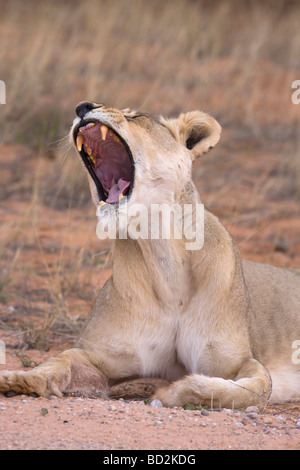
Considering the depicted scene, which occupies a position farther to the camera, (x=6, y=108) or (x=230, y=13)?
(x=230, y=13)

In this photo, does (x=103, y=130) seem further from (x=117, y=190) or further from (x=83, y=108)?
(x=117, y=190)

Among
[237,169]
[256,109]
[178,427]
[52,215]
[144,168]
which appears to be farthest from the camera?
[256,109]

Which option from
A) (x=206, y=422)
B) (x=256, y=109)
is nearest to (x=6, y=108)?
(x=256, y=109)

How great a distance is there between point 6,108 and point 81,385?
270 inches

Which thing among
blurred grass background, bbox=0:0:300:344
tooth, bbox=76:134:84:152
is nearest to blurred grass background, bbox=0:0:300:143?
blurred grass background, bbox=0:0:300:344

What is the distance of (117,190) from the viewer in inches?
192

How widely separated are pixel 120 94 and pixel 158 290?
24.2 feet

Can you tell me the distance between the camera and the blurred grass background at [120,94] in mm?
8156

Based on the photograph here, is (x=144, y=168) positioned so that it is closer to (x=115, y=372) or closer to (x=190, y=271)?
(x=190, y=271)

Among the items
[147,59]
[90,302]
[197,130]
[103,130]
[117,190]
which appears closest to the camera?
[103,130]

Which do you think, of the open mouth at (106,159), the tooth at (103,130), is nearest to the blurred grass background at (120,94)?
the open mouth at (106,159)

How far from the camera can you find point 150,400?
4.77 metres

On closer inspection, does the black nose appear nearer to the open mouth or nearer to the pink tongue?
the open mouth

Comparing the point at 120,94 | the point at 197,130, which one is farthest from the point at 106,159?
the point at 120,94
